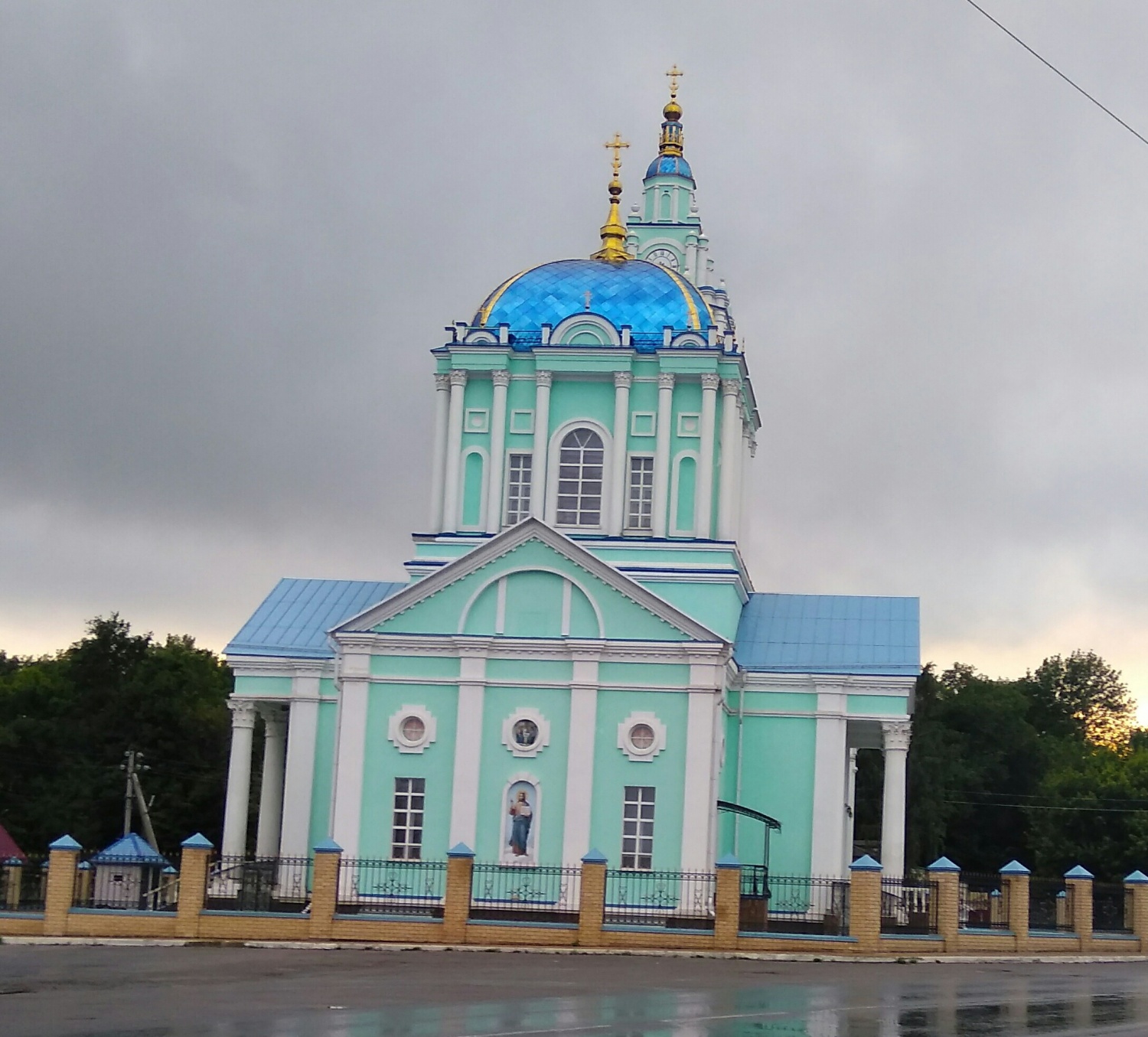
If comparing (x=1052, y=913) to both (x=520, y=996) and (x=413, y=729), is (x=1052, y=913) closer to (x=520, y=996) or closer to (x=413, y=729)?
(x=413, y=729)

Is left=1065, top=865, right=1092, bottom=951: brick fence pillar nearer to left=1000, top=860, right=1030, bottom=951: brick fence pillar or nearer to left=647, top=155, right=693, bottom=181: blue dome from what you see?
left=1000, top=860, right=1030, bottom=951: brick fence pillar

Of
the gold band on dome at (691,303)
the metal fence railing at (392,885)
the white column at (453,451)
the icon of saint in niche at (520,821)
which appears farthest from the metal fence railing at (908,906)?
the gold band on dome at (691,303)

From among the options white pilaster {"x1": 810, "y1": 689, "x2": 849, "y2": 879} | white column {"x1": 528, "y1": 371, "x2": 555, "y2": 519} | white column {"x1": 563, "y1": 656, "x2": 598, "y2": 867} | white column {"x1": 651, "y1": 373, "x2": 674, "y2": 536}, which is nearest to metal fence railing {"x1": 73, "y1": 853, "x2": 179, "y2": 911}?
white column {"x1": 563, "y1": 656, "x2": 598, "y2": 867}

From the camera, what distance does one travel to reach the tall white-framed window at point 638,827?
27.6m

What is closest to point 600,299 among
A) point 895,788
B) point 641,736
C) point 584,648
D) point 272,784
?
point 584,648

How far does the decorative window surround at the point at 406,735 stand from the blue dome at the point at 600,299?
7.56 meters

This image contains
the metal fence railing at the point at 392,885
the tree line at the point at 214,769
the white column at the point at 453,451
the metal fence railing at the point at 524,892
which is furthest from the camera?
the tree line at the point at 214,769

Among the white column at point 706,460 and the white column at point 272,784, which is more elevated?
the white column at point 706,460

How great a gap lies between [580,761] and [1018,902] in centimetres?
671

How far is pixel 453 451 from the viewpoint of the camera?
32.2 meters

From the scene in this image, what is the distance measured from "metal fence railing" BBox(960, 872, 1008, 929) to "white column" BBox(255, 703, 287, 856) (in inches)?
463

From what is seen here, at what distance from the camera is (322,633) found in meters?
32.1

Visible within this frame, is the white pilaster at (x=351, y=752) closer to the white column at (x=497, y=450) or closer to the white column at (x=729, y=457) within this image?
the white column at (x=497, y=450)

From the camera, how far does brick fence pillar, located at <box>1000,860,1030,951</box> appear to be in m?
26.1
